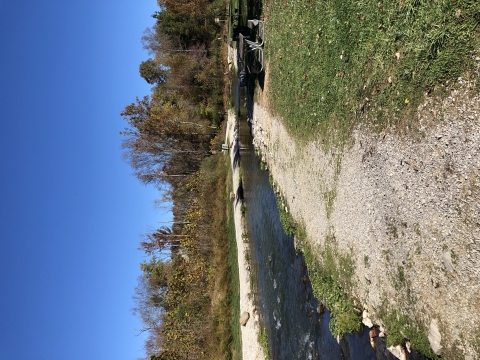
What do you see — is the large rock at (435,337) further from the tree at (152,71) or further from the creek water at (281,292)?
the tree at (152,71)

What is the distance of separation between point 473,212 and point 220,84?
23.5 meters

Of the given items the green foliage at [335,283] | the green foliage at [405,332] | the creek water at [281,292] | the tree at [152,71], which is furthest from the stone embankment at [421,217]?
the tree at [152,71]

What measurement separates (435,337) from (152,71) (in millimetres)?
33360

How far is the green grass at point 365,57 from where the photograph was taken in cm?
572

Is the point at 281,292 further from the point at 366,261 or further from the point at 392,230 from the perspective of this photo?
the point at 392,230

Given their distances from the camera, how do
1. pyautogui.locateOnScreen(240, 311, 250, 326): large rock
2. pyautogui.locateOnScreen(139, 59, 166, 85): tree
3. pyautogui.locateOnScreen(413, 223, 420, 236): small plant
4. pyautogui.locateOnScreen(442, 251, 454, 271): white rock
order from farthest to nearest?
pyautogui.locateOnScreen(139, 59, 166, 85): tree → pyautogui.locateOnScreen(240, 311, 250, 326): large rock → pyautogui.locateOnScreen(413, 223, 420, 236): small plant → pyautogui.locateOnScreen(442, 251, 454, 271): white rock

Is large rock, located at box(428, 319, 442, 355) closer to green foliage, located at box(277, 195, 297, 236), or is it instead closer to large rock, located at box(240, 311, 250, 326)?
green foliage, located at box(277, 195, 297, 236)

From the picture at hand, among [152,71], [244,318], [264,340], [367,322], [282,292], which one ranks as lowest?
[367,322]

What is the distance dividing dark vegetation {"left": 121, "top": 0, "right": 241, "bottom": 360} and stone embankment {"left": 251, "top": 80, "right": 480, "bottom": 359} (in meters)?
11.8

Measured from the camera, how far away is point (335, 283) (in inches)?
387

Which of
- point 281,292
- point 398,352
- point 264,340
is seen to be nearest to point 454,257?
point 398,352

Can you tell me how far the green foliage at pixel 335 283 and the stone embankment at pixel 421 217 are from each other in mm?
330

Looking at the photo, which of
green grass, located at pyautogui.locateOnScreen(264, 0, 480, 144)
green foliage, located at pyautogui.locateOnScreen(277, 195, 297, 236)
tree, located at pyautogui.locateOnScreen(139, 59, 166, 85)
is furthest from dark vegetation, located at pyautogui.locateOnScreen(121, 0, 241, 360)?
green grass, located at pyautogui.locateOnScreen(264, 0, 480, 144)

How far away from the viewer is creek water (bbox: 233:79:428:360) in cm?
998
